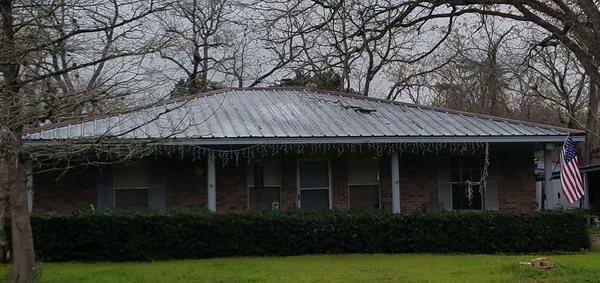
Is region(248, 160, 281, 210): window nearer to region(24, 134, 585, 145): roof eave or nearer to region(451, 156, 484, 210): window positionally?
region(24, 134, 585, 145): roof eave

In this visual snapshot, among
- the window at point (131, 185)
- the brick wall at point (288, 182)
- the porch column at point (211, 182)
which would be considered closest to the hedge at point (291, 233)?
the porch column at point (211, 182)

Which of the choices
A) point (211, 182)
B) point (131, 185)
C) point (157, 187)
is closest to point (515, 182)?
point (211, 182)

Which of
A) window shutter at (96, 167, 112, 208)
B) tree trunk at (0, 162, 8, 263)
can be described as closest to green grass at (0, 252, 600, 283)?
tree trunk at (0, 162, 8, 263)

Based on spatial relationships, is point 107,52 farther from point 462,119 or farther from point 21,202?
point 462,119

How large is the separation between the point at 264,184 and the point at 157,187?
265 cm

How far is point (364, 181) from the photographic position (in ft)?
61.5

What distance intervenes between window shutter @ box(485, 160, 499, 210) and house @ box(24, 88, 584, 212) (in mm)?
26

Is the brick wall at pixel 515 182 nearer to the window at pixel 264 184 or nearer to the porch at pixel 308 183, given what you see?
the porch at pixel 308 183

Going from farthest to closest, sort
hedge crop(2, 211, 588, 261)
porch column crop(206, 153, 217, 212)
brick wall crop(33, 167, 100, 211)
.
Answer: brick wall crop(33, 167, 100, 211)
porch column crop(206, 153, 217, 212)
hedge crop(2, 211, 588, 261)

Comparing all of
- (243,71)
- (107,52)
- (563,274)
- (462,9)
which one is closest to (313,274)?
(563,274)

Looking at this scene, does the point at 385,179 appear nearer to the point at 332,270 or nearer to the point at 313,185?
the point at 313,185

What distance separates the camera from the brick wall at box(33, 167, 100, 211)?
17312mm

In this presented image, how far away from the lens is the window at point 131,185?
1766cm

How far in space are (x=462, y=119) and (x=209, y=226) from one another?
7422 millimetres
